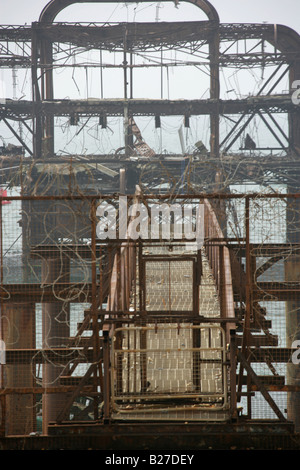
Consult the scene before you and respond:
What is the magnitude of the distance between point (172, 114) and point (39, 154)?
7176mm

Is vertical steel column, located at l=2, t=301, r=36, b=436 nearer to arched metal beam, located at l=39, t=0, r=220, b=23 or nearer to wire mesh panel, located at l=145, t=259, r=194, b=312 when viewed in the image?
wire mesh panel, located at l=145, t=259, r=194, b=312

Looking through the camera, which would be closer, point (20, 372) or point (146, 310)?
point (146, 310)

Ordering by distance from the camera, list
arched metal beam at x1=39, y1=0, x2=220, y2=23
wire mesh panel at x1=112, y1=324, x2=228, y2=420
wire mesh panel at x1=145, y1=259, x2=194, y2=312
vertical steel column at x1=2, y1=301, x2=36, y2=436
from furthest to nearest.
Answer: arched metal beam at x1=39, y1=0, x2=220, y2=23, vertical steel column at x1=2, y1=301, x2=36, y2=436, wire mesh panel at x1=145, y1=259, x2=194, y2=312, wire mesh panel at x1=112, y1=324, x2=228, y2=420

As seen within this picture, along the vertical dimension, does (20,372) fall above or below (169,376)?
below

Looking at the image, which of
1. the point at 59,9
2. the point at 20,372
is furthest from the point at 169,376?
the point at 59,9

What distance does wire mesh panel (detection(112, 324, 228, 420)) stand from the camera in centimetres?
783

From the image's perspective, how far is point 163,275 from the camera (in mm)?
14102

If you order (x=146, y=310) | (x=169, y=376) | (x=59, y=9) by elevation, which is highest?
(x=59, y=9)

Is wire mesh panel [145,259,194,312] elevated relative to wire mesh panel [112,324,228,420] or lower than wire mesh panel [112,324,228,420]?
elevated

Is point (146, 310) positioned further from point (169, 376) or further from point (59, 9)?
point (59, 9)

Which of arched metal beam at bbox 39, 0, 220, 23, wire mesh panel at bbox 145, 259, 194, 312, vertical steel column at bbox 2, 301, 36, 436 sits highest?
arched metal beam at bbox 39, 0, 220, 23

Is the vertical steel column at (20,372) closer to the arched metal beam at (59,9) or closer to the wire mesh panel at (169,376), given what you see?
the wire mesh panel at (169,376)

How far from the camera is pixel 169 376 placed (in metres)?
9.05

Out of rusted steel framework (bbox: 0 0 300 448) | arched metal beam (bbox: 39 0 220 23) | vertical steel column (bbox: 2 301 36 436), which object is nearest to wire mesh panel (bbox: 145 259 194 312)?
rusted steel framework (bbox: 0 0 300 448)
